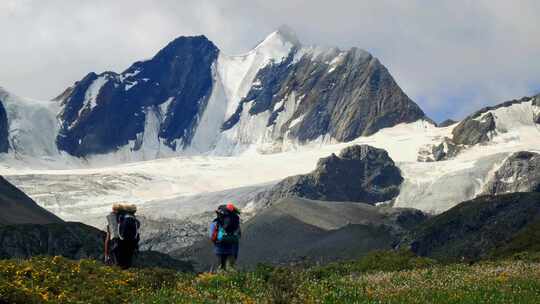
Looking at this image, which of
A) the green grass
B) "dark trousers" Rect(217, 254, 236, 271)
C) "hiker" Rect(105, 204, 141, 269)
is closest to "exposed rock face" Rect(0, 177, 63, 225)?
"dark trousers" Rect(217, 254, 236, 271)

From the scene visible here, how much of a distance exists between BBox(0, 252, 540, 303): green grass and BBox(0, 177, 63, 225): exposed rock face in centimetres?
11604

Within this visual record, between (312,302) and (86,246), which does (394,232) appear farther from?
(312,302)

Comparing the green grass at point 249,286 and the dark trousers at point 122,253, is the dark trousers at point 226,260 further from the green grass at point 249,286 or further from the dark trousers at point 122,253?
the green grass at point 249,286

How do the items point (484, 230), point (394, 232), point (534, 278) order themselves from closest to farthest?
point (534, 278) → point (484, 230) → point (394, 232)

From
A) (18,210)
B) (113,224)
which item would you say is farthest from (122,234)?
(18,210)

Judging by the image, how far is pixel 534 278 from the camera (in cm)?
2339

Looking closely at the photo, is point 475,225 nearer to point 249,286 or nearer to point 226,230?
point 226,230

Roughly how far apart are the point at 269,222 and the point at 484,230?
62.6 meters

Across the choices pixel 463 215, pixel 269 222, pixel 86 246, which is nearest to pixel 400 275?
pixel 86 246

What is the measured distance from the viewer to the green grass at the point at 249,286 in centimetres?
2031

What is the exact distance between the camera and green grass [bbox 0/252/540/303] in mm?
20312

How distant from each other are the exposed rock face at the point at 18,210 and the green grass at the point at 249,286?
11604 cm

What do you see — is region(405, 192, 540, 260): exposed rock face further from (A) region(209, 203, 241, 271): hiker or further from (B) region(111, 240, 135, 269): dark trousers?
(B) region(111, 240, 135, 269): dark trousers

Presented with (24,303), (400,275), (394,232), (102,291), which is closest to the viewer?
(24,303)
